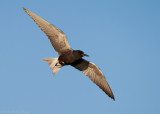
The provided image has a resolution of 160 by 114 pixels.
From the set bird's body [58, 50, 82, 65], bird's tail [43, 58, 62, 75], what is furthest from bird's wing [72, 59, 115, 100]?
bird's tail [43, 58, 62, 75]

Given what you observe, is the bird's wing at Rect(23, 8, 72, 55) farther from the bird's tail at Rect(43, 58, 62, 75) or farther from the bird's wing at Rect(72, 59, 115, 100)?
the bird's wing at Rect(72, 59, 115, 100)

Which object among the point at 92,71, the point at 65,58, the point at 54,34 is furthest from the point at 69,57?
the point at 92,71

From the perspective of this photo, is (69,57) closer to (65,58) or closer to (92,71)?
(65,58)

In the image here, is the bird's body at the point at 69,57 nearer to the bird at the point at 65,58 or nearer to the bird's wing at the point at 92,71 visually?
the bird at the point at 65,58

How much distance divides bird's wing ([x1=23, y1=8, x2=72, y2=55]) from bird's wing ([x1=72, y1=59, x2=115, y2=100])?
758 millimetres

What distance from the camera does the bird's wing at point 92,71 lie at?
43.9 feet

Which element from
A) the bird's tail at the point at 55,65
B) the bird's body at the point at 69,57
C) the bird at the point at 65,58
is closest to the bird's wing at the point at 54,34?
the bird at the point at 65,58

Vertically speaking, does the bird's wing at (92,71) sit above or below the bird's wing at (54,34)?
below

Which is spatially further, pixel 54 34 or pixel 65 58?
pixel 54 34

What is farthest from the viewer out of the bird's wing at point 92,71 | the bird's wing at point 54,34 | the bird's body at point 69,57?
the bird's wing at point 92,71

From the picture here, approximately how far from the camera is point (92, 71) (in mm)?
13539

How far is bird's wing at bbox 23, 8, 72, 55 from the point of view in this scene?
13031 millimetres

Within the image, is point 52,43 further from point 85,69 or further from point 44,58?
point 85,69

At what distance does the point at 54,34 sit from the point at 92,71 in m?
1.94
